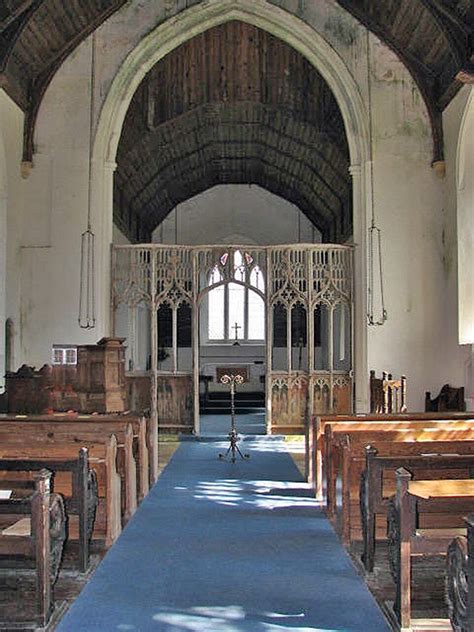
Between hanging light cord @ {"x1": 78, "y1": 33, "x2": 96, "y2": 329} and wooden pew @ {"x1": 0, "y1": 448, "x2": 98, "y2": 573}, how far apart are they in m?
6.49

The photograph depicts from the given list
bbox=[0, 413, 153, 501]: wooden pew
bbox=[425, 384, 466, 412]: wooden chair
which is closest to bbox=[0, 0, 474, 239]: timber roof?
bbox=[425, 384, 466, 412]: wooden chair

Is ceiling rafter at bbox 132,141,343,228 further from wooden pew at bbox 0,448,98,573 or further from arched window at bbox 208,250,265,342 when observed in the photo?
wooden pew at bbox 0,448,98,573

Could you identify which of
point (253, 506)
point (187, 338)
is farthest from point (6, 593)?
point (187, 338)

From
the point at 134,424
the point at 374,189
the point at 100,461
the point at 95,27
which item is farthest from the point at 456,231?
the point at 100,461

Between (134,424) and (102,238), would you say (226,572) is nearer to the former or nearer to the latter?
(134,424)

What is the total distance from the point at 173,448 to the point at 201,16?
235 inches

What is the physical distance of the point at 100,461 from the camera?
4.48 m

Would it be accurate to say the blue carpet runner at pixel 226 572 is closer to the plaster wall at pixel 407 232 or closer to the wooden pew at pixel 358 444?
the wooden pew at pixel 358 444

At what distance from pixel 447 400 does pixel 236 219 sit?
998 cm

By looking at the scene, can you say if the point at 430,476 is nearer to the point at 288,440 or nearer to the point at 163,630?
the point at 163,630

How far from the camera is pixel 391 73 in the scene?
416 inches

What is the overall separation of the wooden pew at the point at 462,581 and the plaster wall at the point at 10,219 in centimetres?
773

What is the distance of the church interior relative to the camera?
389 cm

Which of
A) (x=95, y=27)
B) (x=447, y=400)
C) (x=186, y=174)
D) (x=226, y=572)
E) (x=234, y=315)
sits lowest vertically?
(x=226, y=572)
